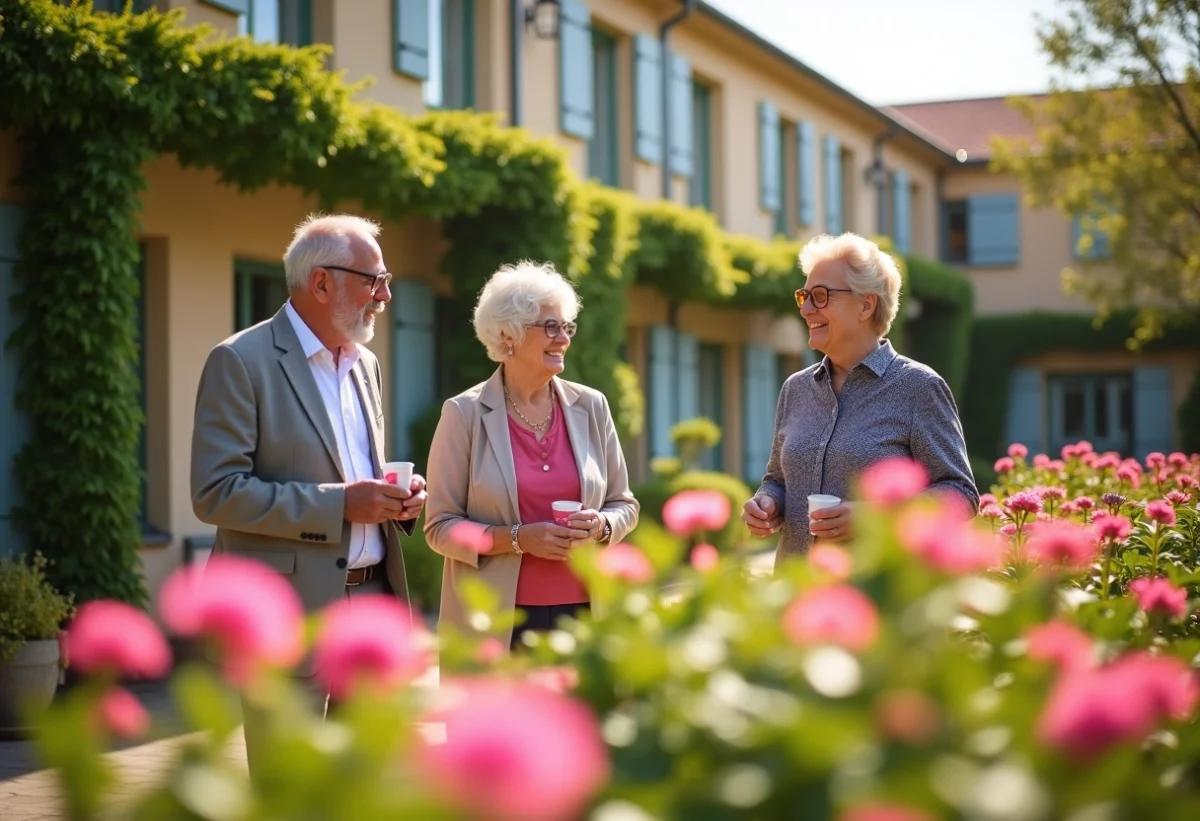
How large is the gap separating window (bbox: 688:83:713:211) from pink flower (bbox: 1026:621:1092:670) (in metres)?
16.8

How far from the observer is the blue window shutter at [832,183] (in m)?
21.8

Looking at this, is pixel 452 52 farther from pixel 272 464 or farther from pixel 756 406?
pixel 272 464

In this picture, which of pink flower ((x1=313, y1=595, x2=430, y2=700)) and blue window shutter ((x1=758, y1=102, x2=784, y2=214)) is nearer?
pink flower ((x1=313, y1=595, x2=430, y2=700))

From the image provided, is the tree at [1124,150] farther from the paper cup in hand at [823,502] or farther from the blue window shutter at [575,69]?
the paper cup in hand at [823,502]

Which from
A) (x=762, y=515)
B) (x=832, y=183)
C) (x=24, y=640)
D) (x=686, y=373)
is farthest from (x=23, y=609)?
(x=832, y=183)

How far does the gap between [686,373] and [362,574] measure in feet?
43.9

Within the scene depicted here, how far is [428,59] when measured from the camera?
11.8m

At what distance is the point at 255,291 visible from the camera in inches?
413

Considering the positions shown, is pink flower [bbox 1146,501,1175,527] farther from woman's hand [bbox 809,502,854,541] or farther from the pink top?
the pink top

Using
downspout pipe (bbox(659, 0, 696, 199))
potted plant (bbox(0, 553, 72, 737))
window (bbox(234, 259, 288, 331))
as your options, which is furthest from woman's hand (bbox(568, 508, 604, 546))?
downspout pipe (bbox(659, 0, 696, 199))

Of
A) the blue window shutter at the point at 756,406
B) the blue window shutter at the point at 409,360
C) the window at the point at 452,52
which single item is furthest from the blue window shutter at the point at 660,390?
the blue window shutter at the point at 409,360

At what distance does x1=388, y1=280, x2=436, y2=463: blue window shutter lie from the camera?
1145 cm

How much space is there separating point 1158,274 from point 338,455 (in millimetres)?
15644

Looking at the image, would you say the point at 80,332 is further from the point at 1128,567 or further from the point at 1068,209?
the point at 1068,209
